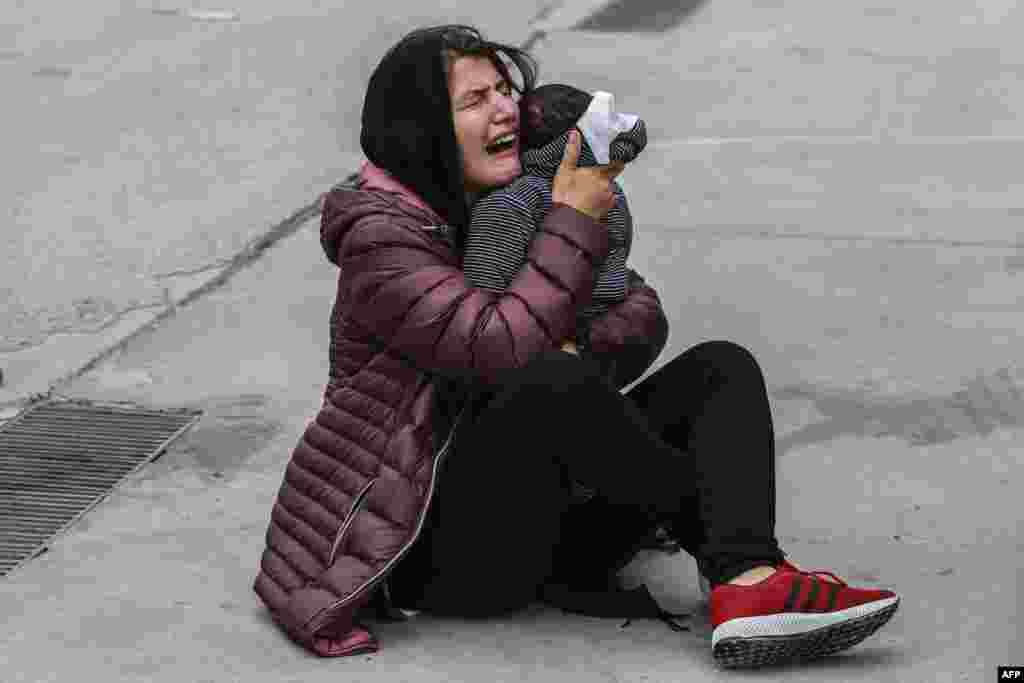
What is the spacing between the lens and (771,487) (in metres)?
4.06

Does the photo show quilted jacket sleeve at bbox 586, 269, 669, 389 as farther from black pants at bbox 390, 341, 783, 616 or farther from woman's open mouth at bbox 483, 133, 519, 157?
woman's open mouth at bbox 483, 133, 519, 157

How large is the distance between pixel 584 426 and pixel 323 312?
2.55m

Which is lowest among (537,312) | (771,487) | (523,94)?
(771,487)

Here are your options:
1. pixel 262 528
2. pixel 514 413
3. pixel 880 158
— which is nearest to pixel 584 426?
pixel 514 413

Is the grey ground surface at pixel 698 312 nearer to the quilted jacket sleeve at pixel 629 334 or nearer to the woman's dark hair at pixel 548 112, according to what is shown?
the quilted jacket sleeve at pixel 629 334

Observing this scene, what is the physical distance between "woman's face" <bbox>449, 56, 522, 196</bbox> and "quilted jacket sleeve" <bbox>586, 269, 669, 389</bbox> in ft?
1.15

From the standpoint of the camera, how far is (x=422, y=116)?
4.10 metres

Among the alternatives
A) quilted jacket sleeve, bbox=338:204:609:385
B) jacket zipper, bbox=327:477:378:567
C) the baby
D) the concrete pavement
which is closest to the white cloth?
the baby

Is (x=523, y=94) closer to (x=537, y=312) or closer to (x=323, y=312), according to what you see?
(x=537, y=312)

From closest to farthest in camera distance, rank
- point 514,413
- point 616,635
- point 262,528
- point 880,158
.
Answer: point 514,413 < point 616,635 < point 262,528 < point 880,158

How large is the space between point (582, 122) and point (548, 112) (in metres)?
0.11

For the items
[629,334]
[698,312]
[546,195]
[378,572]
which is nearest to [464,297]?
[546,195]

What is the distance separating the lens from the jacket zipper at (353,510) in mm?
4055

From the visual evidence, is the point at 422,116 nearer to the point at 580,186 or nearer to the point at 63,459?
the point at 580,186
